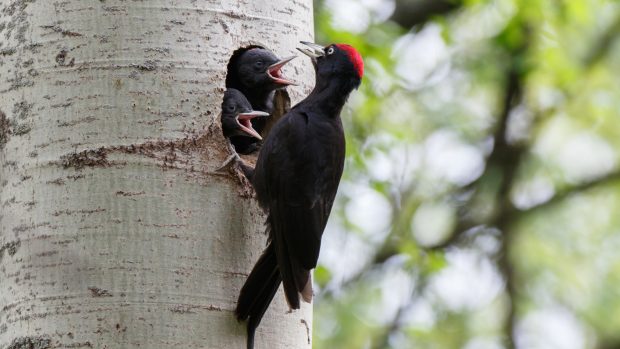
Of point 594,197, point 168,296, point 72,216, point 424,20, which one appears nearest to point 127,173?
point 72,216

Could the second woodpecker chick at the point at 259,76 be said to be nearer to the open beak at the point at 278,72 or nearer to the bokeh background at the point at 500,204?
the open beak at the point at 278,72

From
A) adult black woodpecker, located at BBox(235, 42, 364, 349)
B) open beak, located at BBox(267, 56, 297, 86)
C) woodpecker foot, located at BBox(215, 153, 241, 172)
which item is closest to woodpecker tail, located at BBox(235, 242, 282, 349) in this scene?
adult black woodpecker, located at BBox(235, 42, 364, 349)

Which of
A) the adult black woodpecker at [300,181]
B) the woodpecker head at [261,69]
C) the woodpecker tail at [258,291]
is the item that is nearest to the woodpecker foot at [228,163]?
the adult black woodpecker at [300,181]

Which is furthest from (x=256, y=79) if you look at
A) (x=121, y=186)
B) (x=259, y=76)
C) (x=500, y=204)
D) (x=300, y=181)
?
(x=500, y=204)

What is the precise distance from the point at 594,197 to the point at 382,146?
2.74 m

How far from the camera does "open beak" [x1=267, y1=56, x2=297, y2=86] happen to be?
3.09 metres

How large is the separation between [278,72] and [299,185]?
452 millimetres

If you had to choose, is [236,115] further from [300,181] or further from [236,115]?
[300,181]

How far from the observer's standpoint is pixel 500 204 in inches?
294

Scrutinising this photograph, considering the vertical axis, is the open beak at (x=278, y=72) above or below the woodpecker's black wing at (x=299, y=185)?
above

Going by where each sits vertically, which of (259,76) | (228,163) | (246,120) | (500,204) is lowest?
(500,204)

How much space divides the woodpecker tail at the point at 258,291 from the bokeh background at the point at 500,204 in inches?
162

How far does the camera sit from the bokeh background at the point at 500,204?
23.3 ft

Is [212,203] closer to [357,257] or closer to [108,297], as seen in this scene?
[108,297]
